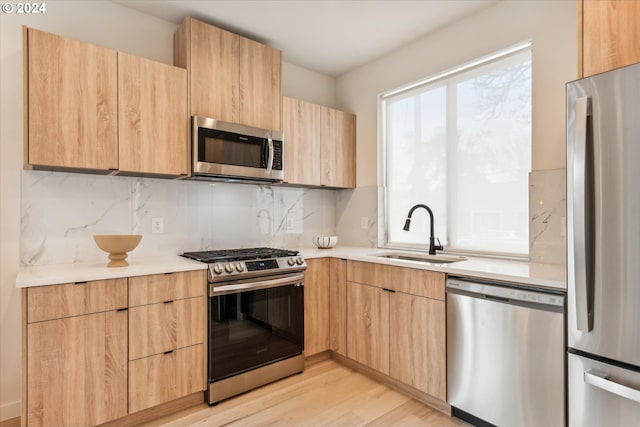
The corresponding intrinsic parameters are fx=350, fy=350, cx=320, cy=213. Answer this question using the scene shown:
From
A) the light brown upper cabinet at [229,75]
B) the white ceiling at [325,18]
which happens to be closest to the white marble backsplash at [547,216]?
the white ceiling at [325,18]

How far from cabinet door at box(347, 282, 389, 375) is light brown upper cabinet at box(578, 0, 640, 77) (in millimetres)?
1714

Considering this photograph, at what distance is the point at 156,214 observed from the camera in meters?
2.61

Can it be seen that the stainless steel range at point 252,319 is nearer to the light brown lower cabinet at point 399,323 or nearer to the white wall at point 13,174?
the light brown lower cabinet at point 399,323

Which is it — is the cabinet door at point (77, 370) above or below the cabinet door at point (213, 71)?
below

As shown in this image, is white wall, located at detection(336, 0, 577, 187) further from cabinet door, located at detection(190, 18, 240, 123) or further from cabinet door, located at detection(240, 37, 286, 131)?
cabinet door, located at detection(190, 18, 240, 123)

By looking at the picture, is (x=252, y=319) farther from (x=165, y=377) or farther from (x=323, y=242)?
(x=323, y=242)

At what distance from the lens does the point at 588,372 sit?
1.50 metres

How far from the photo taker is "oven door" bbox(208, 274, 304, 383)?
2254 mm

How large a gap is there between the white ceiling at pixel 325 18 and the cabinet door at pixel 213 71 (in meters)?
0.15

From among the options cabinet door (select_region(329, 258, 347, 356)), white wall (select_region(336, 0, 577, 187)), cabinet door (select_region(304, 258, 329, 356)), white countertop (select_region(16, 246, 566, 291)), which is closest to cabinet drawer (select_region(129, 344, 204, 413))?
white countertop (select_region(16, 246, 566, 291))

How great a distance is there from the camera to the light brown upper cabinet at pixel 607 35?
1.42m

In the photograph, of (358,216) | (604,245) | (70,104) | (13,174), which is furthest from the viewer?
(358,216)

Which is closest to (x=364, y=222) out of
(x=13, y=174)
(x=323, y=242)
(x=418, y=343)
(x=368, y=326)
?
(x=323, y=242)

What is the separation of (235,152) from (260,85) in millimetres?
627
